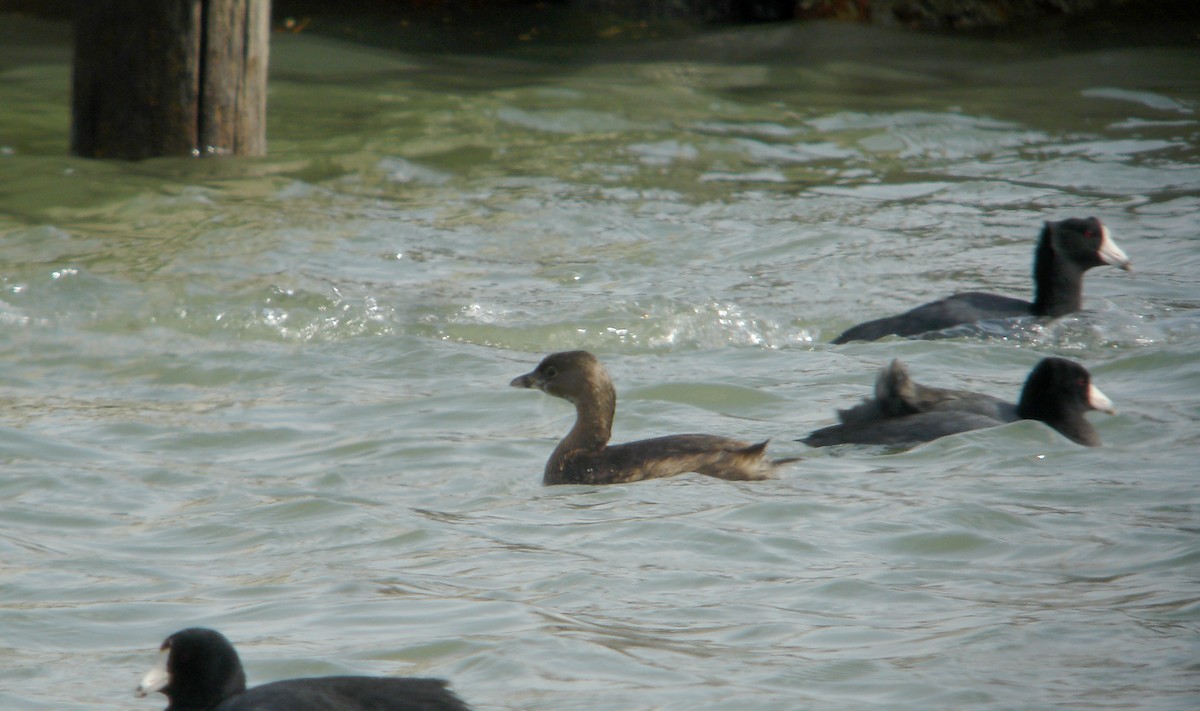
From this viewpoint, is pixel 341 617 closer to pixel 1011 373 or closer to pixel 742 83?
pixel 1011 373

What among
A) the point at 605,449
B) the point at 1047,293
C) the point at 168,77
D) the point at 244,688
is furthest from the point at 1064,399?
the point at 168,77

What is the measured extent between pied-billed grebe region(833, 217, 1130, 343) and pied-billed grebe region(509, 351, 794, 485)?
217cm

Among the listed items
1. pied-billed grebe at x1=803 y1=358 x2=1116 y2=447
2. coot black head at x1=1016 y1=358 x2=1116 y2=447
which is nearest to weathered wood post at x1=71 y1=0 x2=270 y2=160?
pied-billed grebe at x1=803 y1=358 x2=1116 y2=447

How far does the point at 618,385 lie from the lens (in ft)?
28.9

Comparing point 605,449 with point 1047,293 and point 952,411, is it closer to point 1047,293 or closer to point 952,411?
point 952,411

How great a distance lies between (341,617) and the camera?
5.39 metres

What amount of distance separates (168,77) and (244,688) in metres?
8.08

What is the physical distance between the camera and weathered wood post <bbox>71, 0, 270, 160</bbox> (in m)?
11.6

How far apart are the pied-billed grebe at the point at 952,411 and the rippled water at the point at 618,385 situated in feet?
0.33

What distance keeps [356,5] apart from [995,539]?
17.6m

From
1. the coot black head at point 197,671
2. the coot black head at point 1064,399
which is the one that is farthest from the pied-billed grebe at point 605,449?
the coot black head at point 197,671

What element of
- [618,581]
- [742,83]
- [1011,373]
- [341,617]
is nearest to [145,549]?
[341,617]

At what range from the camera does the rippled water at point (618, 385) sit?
16.9 feet

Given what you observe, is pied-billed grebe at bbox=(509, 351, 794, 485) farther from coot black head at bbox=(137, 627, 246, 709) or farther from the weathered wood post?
the weathered wood post
